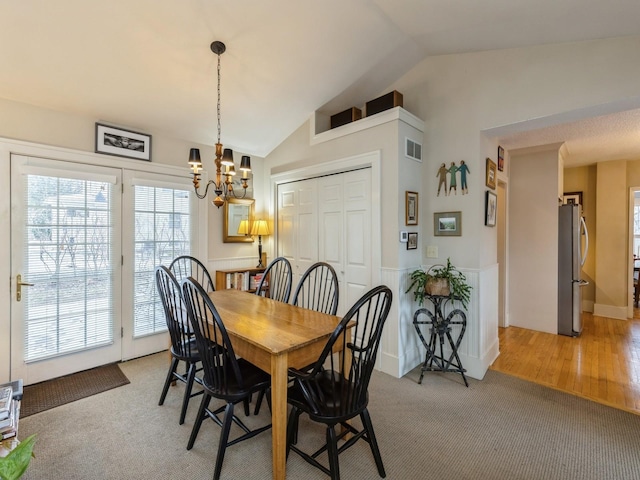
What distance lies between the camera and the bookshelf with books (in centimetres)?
393

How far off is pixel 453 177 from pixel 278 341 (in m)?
2.40

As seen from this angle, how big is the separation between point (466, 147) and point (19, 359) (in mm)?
4562

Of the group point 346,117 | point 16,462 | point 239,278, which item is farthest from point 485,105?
point 16,462

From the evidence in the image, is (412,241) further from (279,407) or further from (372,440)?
(279,407)

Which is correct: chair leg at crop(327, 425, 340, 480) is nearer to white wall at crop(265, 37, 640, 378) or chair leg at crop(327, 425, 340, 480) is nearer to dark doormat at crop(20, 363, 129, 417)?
white wall at crop(265, 37, 640, 378)

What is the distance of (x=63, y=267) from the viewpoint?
2.94m

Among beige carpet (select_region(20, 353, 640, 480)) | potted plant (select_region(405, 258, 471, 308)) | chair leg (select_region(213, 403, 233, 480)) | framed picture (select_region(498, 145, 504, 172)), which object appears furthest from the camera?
framed picture (select_region(498, 145, 504, 172))

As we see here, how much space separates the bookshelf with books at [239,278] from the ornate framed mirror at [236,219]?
0.45m

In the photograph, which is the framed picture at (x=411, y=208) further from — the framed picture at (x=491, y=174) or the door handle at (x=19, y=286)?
the door handle at (x=19, y=286)

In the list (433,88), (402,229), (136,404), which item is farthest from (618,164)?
(136,404)

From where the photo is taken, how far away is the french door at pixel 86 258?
2.75 meters

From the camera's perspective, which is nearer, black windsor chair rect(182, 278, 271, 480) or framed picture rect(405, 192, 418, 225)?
black windsor chair rect(182, 278, 271, 480)

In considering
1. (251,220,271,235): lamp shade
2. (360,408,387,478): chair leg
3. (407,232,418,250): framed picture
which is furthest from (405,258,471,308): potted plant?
(251,220,271,235): lamp shade

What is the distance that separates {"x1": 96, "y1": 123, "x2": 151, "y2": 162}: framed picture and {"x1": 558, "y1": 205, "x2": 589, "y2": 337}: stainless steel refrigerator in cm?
537
